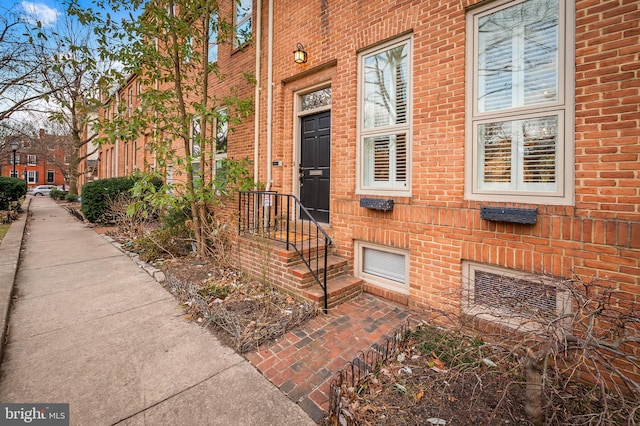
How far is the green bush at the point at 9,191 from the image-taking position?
1208 centimetres

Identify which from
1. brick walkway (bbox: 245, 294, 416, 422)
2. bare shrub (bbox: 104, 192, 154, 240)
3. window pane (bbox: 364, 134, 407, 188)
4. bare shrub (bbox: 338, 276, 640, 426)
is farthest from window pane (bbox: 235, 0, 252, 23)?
bare shrub (bbox: 338, 276, 640, 426)

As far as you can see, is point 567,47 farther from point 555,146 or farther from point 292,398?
Result: point 292,398

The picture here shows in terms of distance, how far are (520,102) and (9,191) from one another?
17.9 meters

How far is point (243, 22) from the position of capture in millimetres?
A: 6473

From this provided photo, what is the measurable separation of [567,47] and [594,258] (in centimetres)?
190

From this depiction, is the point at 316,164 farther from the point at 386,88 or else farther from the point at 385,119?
the point at 386,88

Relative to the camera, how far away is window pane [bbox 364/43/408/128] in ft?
12.8

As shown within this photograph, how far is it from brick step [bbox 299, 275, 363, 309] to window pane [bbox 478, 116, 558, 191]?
2021 millimetres

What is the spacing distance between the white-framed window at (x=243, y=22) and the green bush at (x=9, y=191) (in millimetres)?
12776

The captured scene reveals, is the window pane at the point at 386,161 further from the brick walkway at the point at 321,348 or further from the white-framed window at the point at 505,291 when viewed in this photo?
the brick walkway at the point at 321,348

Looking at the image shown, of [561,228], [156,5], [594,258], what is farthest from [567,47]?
[156,5]

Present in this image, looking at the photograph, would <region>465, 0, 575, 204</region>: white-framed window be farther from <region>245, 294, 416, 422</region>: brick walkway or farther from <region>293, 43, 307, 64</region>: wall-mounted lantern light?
<region>293, 43, 307, 64</region>: wall-mounted lantern light

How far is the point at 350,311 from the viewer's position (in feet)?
12.0

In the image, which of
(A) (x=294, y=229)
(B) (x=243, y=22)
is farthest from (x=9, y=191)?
(A) (x=294, y=229)
